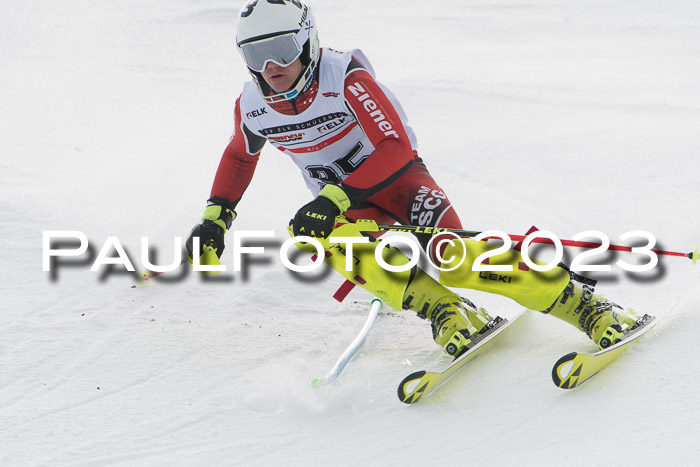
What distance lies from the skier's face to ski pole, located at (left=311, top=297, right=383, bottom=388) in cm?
116

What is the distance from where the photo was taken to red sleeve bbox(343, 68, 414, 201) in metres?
3.20

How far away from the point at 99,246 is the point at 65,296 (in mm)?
801

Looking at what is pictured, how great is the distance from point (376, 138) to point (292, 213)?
2.23 m

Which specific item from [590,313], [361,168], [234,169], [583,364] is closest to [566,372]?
[583,364]

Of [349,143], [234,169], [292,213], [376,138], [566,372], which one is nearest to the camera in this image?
[566,372]

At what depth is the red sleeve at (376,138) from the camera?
10.5ft

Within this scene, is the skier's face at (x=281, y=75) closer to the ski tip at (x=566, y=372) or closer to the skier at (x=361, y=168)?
the skier at (x=361, y=168)

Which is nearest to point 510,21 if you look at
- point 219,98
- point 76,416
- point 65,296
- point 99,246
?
point 219,98

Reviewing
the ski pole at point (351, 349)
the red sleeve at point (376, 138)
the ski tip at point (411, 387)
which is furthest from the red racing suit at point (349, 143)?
the ski tip at point (411, 387)

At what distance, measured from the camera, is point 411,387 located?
289cm

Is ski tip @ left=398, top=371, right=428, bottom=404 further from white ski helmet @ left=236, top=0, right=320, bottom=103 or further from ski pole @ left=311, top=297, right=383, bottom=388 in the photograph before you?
white ski helmet @ left=236, top=0, right=320, bottom=103

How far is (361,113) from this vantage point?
3.27 meters

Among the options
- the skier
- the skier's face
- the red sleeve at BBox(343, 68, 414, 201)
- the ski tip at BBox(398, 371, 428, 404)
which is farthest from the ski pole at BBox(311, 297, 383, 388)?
the skier's face
